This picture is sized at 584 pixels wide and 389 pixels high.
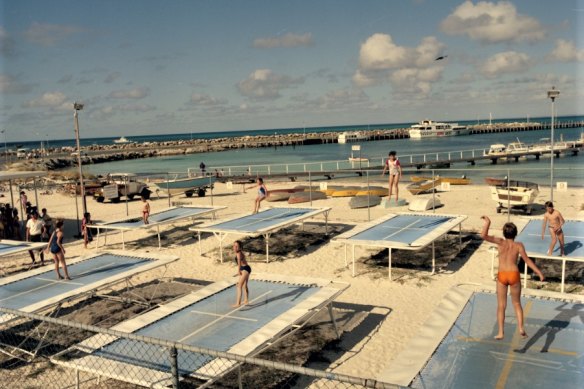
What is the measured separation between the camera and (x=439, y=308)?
8.37 meters

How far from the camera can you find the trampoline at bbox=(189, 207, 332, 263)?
15180 millimetres

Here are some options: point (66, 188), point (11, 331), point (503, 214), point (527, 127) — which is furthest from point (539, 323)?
point (527, 127)

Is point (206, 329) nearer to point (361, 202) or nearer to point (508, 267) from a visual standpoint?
point (508, 267)

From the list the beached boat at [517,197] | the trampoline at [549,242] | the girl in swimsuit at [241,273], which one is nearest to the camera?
the girl in swimsuit at [241,273]

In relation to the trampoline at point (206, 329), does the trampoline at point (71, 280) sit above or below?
above

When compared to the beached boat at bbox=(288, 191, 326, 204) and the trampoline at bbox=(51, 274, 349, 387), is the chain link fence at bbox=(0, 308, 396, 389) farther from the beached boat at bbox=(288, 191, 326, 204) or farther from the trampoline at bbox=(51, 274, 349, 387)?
the beached boat at bbox=(288, 191, 326, 204)

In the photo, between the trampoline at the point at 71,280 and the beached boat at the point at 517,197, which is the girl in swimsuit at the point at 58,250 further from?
the beached boat at the point at 517,197

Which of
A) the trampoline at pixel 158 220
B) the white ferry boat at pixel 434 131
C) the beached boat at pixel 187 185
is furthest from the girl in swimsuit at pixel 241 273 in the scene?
the white ferry boat at pixel 434 131

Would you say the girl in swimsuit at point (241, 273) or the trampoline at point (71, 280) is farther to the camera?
the trampoline at point (71, 280)

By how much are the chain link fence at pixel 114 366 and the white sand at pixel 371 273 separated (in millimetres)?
1287

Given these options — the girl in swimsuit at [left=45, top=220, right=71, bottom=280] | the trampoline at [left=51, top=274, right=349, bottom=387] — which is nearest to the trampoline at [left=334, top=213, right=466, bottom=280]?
the trampoline at [left=51, top=274, right=349, bottom=387]

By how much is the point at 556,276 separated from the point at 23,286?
1263 centimetres

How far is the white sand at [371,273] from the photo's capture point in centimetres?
902

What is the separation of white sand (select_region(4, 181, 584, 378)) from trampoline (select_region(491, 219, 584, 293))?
1227 mm
